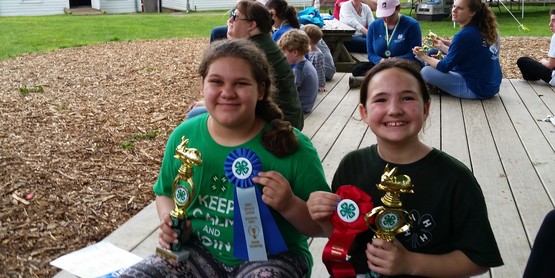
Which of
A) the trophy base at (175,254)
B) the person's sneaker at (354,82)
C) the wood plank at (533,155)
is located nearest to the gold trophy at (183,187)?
the trophy base at (175,254)

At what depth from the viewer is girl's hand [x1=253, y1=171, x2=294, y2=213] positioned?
72.1 inches

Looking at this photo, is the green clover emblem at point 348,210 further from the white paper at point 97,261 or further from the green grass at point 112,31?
the green grass at point 112,31

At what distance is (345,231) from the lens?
169cm

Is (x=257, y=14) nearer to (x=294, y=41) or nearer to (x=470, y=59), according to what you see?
(x=294, y=41)

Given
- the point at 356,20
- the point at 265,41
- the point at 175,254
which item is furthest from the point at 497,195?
the point at 356,20

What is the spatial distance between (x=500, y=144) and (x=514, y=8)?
18.3 meters

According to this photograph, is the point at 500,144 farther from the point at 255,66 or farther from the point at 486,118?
the point at 255,66

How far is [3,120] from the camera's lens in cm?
565

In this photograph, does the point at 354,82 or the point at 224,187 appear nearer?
the point at 224,187

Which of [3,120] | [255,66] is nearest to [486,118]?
[255,66]

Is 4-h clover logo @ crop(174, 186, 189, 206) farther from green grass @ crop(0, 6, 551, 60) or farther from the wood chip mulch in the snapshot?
green grass @ crop(0, 6, 551, 60)

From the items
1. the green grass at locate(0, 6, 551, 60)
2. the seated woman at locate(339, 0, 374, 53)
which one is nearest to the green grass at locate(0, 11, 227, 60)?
the green grass at locate(0, 6, 551, 60)

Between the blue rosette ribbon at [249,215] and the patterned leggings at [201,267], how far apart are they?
0.04 meters

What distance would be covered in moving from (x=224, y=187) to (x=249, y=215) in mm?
146
